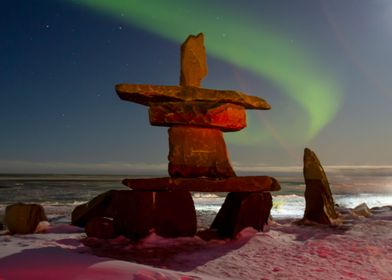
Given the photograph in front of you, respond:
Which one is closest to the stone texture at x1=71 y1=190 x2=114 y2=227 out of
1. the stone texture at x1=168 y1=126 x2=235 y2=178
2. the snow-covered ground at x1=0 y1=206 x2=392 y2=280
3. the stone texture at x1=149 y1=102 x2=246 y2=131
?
the snow-covered ground at x1=0 y1=206 x2=392 y2=280

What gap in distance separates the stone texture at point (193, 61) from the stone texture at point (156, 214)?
266 cm

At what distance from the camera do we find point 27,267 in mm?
3938

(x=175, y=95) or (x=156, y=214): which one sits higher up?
(x=175, y=95)

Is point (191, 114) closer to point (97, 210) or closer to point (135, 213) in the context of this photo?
point (135, 213)

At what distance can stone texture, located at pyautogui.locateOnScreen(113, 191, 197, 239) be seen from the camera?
28.1 feet

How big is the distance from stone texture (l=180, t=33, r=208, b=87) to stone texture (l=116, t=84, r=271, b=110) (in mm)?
471

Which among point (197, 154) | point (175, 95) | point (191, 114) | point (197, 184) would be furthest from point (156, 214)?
point (175, 95)

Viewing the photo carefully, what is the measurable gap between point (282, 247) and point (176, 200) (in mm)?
2307

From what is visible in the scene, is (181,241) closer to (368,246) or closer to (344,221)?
(368,246)

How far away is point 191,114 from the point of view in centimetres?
909

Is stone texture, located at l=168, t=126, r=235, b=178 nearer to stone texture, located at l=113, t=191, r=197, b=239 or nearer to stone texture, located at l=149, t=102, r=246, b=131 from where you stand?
stone texture, located at l=149, t=102, r=246, b=131

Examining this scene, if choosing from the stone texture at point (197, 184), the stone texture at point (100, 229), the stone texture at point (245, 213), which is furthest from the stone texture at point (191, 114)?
the stone texture at point (100, 229)

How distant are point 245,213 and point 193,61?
3667mm

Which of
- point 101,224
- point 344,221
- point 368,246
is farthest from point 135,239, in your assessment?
point 344,221
